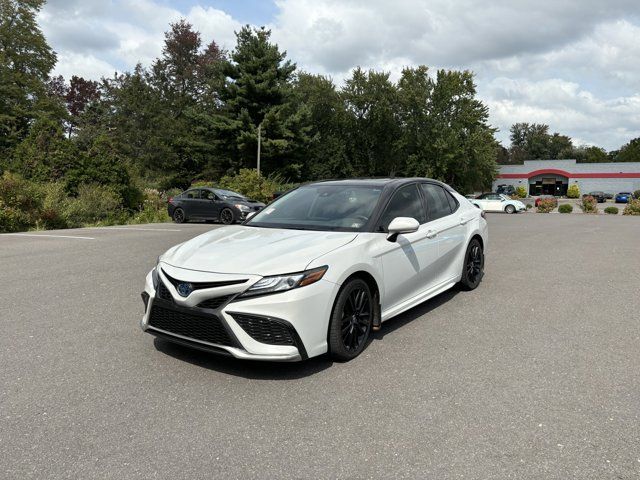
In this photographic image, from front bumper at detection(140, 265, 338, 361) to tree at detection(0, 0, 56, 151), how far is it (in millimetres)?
45699

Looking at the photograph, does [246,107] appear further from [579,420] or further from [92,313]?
[579,420]

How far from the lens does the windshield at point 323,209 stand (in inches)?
179

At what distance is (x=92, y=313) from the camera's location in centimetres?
536

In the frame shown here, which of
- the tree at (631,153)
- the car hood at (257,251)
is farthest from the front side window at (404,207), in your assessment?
the tree at (631,153)

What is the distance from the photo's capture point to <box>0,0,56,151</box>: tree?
4309cm

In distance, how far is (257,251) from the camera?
3828 millimetres

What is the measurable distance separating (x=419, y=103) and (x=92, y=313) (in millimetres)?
54881

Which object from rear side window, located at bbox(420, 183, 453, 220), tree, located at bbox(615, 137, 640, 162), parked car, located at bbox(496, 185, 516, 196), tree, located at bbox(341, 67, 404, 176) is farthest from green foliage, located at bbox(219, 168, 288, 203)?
tree, located at bbox(615, 137, 640, 162)

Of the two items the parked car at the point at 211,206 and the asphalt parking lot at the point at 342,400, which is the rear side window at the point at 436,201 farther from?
the parked car at the point at 211,206

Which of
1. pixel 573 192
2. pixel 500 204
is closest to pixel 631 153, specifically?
pixel 573 192

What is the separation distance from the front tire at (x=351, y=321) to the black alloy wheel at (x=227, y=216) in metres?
15.1

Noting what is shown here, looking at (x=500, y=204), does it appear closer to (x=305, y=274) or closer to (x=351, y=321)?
(x=351, y=321)

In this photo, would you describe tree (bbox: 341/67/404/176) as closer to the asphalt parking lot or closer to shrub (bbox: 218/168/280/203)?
shrub (bbox: 218/168/280/203)

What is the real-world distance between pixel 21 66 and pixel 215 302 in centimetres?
5433
